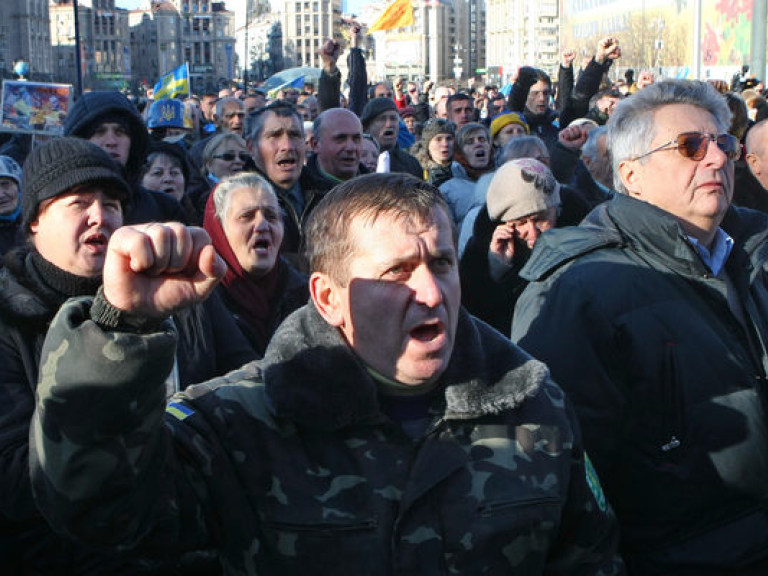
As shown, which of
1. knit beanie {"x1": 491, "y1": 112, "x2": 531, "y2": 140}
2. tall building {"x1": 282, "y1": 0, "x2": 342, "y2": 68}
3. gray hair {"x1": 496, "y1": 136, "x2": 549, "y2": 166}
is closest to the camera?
Result: gray hair {"x1": 496, "y1": 136, "x2": 549, "y2": 166}

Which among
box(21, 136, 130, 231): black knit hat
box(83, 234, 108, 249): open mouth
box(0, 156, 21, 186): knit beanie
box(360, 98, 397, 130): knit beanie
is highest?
box(360, 98, 397, 130): knit beanie

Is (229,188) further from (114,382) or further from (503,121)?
(503,121)

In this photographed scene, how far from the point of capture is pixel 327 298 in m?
2.25

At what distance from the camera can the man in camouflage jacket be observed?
2059mm

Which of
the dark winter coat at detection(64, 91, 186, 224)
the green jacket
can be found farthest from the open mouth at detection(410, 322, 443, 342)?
the dark winter coat at detection(64, 91, 186, 224)

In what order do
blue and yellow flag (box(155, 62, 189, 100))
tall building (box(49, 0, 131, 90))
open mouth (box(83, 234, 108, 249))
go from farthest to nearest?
tall building (box(49, 0, 131, 90)) < blue and yellow flag (box(155, 62, 189, 100)) < open mouth (box(83, 234, 108, 249))

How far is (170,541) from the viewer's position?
6.43 ft

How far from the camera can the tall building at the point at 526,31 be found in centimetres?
10156

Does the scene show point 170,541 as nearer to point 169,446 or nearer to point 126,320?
point 169,446

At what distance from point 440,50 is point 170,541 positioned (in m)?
146

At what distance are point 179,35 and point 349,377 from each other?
17332 cm

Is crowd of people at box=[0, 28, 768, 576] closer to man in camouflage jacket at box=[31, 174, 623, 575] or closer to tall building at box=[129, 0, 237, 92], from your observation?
man in camouflage jacket at box=[31, 174, 623, 575]

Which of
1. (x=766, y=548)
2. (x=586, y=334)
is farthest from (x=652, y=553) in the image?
(x=586, y=334)

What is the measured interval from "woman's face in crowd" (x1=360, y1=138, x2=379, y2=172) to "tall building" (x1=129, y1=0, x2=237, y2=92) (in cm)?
16186
